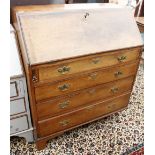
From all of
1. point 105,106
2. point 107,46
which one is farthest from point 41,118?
point 107,46

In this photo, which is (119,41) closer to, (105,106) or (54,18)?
(54,18)

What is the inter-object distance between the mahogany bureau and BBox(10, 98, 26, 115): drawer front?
117 millimetres

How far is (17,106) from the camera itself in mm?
1655

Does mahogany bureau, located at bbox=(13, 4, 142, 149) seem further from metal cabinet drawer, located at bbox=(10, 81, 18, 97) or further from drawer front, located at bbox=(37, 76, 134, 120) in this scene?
metal cabinet drawer, located at bbox=(10, 81, 18, 97)

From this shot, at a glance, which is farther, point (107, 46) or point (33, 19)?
point (107, 46)

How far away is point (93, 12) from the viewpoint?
169cm

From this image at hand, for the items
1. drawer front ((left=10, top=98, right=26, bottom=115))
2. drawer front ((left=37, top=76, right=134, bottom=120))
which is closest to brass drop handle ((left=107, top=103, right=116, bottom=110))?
drawer front ((left=37, top=76, right=134, bottom=120))

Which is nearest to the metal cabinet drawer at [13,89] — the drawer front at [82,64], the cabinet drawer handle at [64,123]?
the drawer front at [82,64]

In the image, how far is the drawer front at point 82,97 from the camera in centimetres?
168

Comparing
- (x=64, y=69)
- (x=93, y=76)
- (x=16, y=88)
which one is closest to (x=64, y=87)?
(x=64, y=69)

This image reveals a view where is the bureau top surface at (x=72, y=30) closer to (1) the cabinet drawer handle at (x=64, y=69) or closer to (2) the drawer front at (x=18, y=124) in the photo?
(1) the cabinet drawer handle at (x=64, y=69)

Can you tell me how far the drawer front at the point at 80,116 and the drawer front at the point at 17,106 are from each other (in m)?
0.21

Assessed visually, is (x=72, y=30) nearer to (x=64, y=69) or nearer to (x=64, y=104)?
(x=64, y=69)

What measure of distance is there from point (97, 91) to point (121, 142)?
0.68 m
